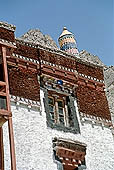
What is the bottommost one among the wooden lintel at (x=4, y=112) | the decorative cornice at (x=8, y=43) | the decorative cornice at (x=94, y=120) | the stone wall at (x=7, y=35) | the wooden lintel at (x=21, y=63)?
the wooden lintel at (x=4, y=112)

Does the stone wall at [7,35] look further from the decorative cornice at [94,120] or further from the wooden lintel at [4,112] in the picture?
the decorative cornice at [94,120]

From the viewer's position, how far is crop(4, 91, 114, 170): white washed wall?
1466 cm

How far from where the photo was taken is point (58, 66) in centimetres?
1759

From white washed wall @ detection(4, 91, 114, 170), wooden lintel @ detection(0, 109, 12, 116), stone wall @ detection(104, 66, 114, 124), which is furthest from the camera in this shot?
stone wall @ detection(104, 66, 114, 124)

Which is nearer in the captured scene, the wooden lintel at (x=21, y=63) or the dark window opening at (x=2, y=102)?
the dark window opening at (x=2, y=102)

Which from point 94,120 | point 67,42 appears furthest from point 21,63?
point 67,42

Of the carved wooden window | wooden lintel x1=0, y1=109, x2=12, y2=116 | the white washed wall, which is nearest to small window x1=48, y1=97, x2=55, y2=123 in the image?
the carved wooden window

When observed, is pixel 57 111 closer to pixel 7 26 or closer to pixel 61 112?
pixel 61 112

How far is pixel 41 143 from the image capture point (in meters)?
15.3

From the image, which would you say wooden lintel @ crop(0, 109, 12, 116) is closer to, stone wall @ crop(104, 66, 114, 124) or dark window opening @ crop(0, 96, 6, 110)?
dark window opening @ crop(0, 96, 6, 110)

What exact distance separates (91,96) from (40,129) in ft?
11.2

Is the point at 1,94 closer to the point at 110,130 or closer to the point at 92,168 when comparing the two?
the point at 92,168

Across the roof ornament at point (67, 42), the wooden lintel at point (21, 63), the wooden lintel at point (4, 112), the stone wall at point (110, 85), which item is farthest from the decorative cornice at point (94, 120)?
the stone wall at point (110, 85)

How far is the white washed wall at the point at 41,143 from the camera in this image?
1466 centimetres
